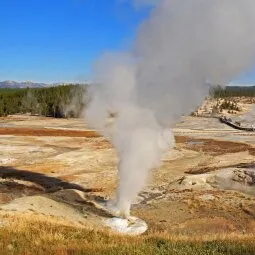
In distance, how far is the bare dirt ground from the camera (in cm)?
2097

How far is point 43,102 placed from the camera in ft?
417

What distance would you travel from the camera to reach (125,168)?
76.5 ft

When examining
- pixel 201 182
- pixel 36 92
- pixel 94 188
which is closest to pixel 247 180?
pixel 201 182

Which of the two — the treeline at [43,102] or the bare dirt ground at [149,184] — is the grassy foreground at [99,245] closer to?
the bare dirt ground at [149,184]

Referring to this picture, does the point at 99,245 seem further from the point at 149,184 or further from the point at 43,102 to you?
the point at 43,102

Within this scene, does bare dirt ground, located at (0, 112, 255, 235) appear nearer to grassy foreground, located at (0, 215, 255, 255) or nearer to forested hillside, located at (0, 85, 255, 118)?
grassy foreground, located at (0, 215, 255, 255)

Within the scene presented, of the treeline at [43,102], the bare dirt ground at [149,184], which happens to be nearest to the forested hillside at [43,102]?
the treeline at [43,102]

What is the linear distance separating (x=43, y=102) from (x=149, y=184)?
9871 centimetres

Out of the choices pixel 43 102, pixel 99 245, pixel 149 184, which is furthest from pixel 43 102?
pixel 99 245

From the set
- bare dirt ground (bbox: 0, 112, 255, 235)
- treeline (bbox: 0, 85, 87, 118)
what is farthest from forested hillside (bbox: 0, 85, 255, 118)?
bare dirt ground (bbox: 0, 112, 255, 235)

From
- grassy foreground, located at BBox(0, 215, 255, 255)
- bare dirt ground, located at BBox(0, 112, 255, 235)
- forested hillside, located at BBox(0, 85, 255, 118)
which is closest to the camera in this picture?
grassy foreground, located at BBox(0, 215, 255, 255)

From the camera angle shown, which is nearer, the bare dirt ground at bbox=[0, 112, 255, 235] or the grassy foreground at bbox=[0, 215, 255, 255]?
the grassy foreground at bbox=[0, 215, 255, 255]

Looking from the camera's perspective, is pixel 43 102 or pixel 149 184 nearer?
pixel 149 184

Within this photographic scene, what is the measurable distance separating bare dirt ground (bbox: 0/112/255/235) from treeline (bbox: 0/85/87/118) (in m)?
55.2
